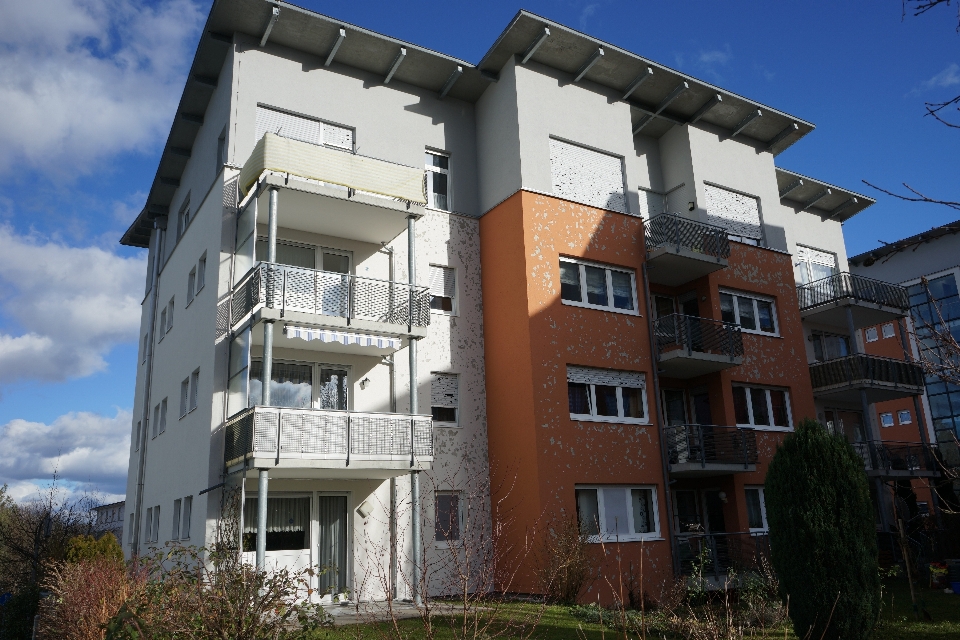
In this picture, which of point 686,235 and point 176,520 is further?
point 686,235

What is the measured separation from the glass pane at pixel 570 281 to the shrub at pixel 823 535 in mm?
8399

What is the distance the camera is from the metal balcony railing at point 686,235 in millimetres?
21016

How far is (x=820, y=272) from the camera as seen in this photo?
28.4 m

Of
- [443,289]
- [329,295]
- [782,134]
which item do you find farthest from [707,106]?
[329,295]

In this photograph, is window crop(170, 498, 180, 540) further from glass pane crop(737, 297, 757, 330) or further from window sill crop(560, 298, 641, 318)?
glass pane crop(737, 297, 757, 330)

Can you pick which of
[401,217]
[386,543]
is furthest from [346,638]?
[401,217]

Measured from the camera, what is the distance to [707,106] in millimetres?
23641

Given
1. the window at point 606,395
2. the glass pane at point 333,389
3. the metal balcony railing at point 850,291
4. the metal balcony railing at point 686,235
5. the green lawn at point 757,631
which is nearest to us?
the green lawn at point 757,631

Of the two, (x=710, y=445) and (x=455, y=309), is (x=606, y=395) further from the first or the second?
(x=455, y=309)

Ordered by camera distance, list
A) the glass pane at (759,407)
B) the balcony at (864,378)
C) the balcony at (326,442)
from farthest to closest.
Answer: the balcony at (864,378), the glass pane at (759,407), the balcony at (326,442)

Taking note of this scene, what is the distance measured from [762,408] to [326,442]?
13178 millimetres

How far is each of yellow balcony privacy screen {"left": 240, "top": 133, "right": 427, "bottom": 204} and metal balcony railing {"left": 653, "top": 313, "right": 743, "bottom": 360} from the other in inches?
293

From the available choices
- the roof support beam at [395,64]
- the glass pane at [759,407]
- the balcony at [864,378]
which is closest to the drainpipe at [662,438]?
the glass pane at [759,407]

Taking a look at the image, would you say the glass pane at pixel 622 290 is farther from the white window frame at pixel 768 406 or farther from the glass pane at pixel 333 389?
the glass pane at pixel 333 389
